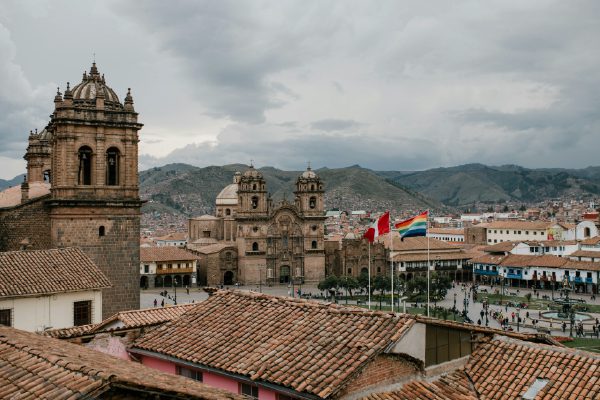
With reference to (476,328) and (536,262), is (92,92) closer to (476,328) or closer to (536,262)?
(476,328)

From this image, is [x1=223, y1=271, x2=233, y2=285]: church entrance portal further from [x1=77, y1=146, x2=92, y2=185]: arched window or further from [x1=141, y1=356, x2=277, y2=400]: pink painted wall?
[x1=141, y1=356, x2=277, y2=400]: pink painted wall

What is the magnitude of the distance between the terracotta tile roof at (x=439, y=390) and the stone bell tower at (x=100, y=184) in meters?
17.4

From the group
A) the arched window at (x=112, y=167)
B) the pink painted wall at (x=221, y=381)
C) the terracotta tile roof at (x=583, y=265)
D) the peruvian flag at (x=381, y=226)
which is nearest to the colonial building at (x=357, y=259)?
the terracotta tile roof at (x=583, y=265)

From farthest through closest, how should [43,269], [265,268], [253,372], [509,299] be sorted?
[265,268]
[509,299]
[43,269]
[253,372]

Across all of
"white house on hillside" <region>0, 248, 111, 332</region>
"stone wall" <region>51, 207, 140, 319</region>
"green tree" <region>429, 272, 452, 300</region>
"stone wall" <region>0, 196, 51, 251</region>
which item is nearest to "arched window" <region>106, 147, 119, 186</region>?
"stone wall" <region>51, 207, 140, 319</region>

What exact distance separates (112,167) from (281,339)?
58.8 ft

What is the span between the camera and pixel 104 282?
19.2 meters

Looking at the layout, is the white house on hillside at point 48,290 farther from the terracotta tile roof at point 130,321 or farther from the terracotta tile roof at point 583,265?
the terracotta tile roof at point 583,265

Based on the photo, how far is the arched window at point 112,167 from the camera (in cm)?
2572

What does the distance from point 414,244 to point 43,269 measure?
2215 inches

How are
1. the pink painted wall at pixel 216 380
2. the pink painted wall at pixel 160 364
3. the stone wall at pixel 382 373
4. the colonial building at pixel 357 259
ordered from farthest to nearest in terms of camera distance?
the colonial building at pixel 357 259 < the pink painted wall at pixel 160 364 < the pink painted wall at pixel 216 380 < the stone wall at pixel 382 373

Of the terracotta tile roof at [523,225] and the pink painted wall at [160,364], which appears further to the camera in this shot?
the terracotta tile roof at [523,225]

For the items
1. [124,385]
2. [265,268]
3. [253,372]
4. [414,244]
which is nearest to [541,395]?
[253,372]

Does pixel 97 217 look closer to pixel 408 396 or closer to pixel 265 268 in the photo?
pixel 408 396
